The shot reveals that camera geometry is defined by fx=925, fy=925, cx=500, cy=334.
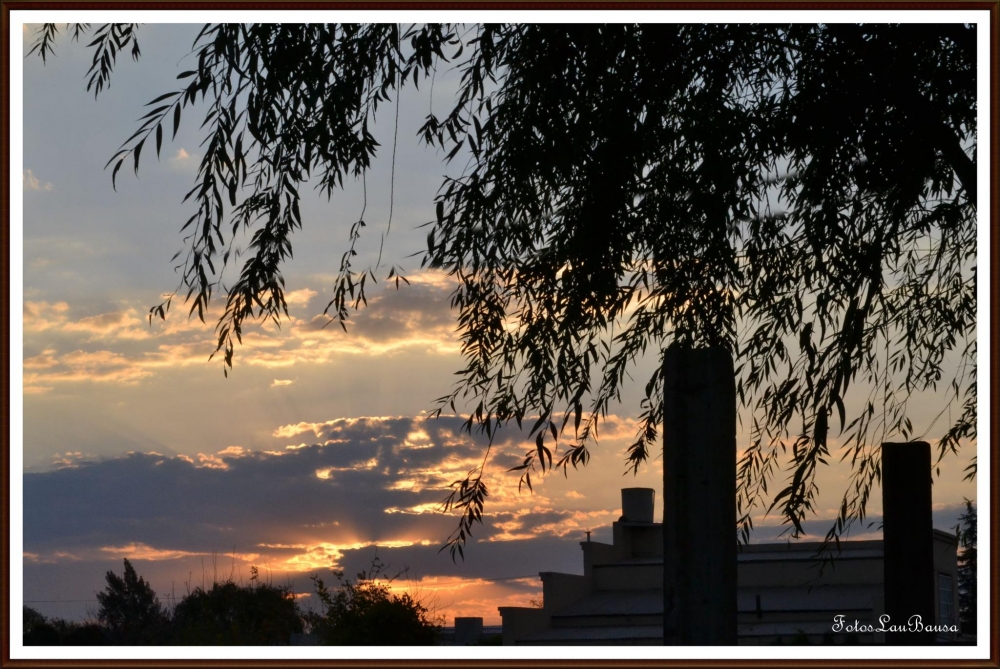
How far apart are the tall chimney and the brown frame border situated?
0.20 metres

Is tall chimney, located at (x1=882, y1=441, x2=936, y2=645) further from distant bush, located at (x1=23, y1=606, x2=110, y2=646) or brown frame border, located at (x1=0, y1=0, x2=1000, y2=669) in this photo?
distant bush, located at (x1=23, y1=606, x2=110, y2=646)

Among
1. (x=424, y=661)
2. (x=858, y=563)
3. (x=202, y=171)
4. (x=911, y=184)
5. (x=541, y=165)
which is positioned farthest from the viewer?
(x=858, y=563)

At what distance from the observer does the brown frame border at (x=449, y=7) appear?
3.34 meters

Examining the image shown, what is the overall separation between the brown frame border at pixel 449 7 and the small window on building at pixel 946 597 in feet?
20.0

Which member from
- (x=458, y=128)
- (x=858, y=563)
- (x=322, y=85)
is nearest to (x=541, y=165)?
(x=458, y=128)

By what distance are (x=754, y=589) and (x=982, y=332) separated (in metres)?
5.85

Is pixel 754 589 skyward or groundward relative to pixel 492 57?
groundward

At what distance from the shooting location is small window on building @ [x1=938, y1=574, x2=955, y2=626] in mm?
9336

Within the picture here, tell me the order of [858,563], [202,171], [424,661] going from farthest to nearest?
1. [858,563]
2. [202,171]
3. [424,661]

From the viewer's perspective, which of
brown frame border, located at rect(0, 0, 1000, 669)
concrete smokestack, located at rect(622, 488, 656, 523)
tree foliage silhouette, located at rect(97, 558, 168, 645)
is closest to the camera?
brown frame border, located at rect(0, 0, 1000, 669)

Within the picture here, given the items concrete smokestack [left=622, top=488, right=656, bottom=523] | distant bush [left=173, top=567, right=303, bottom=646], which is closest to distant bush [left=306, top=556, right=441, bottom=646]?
distant bush [left=173, top=567, right=303, bottom=646]

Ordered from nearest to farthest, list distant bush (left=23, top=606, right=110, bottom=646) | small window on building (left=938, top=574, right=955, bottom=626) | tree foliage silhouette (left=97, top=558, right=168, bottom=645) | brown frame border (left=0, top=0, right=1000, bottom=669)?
brown frame border (left=0, top=0, right=1000, bottom=669) < distant bush (left=23, top=606, right=110, bottom=646) < tree foliage silhouette (left=97, top=558, right=168, bottom=645) < small window on building (left=938, top=574, right=955, bottom=626)

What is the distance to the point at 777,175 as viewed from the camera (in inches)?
220

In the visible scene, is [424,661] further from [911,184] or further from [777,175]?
[911,184]
